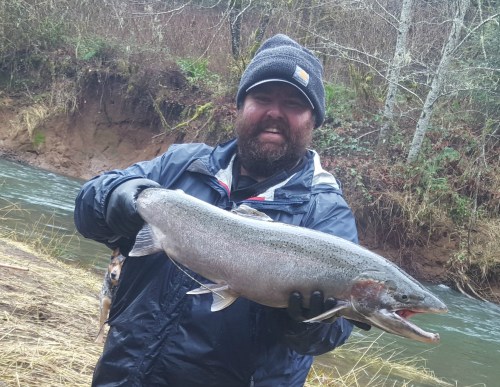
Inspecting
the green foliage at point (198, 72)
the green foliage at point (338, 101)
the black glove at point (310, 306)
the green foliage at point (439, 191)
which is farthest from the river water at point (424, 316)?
the green foliage at point (198, 72)

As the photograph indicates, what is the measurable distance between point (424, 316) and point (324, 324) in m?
9.10

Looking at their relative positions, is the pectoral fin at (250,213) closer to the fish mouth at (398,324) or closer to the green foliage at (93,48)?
the fish mouth at (398,324)

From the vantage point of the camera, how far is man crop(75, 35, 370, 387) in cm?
246

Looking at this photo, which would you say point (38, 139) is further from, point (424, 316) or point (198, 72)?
point (424, 316)

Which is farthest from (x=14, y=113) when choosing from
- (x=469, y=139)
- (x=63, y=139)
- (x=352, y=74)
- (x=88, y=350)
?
(x=88, y=350)

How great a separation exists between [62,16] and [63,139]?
4.45 meters

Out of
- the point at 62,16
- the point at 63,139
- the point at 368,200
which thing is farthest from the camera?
the point at 62,16

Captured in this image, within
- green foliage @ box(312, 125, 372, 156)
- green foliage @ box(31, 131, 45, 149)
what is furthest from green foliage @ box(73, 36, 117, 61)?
green foliage @ box(312, 125, 372, 156)

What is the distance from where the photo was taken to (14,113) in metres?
20.7

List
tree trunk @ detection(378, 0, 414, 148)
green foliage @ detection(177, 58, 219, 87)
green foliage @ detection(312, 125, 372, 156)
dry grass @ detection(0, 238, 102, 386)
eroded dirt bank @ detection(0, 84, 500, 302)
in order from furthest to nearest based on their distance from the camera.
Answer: green foliage @ detection(177, 58, 219, 87) < eroded dirt bank @ detection(0, 84, 500, 302) < green foliage @ detection(312, 125, 372, 156) < tree trunk @ detection(378, 0, 414, 148) < dry grass @ detection(0, 238, 102, 386)

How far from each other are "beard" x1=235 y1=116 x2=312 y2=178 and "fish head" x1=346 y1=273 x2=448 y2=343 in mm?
729

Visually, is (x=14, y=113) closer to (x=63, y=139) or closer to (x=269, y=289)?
(x=63, y=139)

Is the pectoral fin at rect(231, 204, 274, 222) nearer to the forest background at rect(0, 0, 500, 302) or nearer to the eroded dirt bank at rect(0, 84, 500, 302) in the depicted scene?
the forest background at rect(0, 0, 500, 302)

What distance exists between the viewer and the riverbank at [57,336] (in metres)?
3.94
